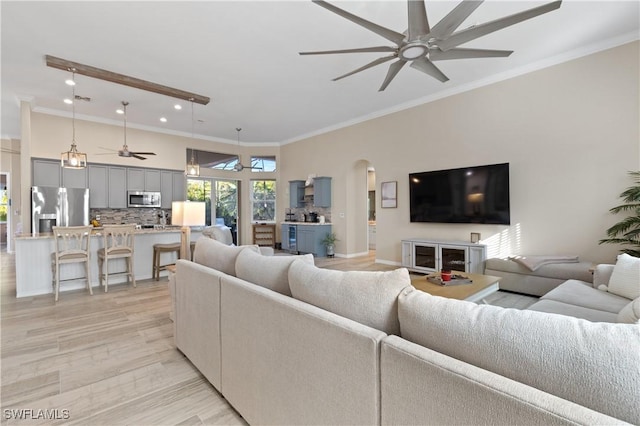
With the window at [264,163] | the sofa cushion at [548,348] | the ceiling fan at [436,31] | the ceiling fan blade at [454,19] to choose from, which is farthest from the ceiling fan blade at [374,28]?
the window at [264,163]

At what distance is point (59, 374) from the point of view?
2.20 metres

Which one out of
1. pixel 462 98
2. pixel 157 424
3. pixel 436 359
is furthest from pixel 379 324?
pixel 462 98

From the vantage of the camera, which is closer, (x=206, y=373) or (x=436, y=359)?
(x=436, y=359)

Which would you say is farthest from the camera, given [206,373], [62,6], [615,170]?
[615,170]

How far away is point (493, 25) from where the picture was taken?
7.22 feet

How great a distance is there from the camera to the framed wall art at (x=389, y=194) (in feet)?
20.0

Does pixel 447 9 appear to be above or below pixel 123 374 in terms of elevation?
above

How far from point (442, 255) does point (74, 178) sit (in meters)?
7.54

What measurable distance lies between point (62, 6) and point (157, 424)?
3942mm

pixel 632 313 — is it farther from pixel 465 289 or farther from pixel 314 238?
pixel 314 238

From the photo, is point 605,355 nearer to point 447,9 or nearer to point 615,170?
point 447,9

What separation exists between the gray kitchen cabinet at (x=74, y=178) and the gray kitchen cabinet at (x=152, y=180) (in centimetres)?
115

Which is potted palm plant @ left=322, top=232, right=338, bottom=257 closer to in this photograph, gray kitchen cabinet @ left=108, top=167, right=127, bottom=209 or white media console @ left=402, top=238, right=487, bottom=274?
white media console @ left=402, top=238, right=487, bottom=274
